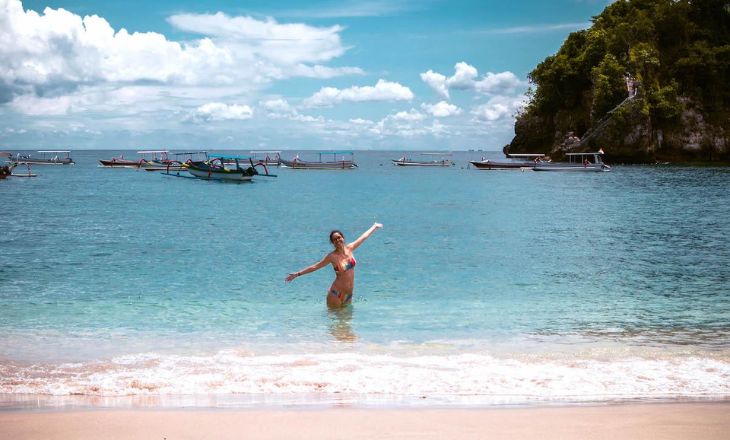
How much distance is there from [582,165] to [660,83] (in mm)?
16808

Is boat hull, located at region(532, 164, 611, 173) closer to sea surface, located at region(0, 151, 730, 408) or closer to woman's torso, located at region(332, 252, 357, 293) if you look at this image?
sea surface, located at region(0, 151, 730, 408)

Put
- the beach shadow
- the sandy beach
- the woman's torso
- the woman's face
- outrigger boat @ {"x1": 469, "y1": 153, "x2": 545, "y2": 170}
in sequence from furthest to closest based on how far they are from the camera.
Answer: outrigger boat @ {"x1": 469, "y1": 153, "x2": 545, "y2": 170}, the woman's torso, the woman's face, the beach shadow, the sandy beach

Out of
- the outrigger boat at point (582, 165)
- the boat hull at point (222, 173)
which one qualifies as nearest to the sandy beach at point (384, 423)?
the boat hull at point (222, 173)

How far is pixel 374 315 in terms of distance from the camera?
13953 millimetres

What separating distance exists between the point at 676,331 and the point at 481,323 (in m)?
3.49

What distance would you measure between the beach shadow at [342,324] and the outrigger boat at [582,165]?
248 feet

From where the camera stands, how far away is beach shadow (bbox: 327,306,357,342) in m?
12.0

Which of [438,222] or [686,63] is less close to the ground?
[686,63]

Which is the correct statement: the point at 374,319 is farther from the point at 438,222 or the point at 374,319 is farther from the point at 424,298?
the point at 438,222

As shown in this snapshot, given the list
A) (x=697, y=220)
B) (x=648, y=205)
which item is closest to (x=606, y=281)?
(x=697, y=220)

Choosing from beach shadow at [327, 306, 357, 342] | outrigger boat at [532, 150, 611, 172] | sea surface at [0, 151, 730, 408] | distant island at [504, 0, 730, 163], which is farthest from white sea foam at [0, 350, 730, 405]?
distant island at [504, 0, 730, 163]

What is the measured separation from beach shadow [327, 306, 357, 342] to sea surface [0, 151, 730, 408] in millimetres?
52

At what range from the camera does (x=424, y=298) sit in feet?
52.6

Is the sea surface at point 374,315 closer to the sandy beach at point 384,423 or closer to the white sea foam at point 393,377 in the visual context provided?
the white sea foam at point 393,377
